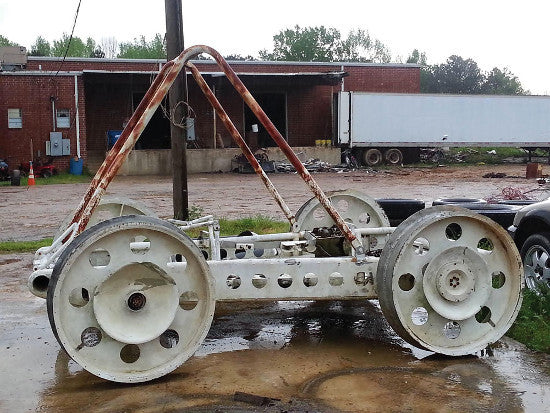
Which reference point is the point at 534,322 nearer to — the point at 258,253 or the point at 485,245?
the point at 485,245

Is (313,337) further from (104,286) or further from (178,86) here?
(178,86)

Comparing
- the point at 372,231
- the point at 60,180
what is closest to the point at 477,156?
the point at 60,180

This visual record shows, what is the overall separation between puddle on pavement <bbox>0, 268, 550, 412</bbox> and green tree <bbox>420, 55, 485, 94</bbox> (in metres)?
64.7

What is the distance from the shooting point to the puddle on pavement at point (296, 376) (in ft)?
13.1

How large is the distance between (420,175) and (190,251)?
2570 cm

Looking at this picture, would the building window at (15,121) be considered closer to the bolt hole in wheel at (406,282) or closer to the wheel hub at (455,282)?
the bolt hole in wheel at (406,282)

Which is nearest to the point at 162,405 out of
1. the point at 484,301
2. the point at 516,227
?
the point at 484,301

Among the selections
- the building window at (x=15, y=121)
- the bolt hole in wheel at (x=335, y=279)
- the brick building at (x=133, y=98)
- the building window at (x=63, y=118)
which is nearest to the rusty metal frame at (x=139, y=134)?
the bolt hole in wheel at (x=335, y=279)

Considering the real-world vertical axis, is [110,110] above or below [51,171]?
above

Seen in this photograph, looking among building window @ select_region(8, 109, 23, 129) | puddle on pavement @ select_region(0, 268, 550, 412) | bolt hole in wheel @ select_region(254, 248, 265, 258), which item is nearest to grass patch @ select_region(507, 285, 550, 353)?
puddle on pavement @ select_region(0, 268, 550, 412)

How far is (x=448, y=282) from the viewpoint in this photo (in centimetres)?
475

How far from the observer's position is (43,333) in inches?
219

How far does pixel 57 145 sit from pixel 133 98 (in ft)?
21.3

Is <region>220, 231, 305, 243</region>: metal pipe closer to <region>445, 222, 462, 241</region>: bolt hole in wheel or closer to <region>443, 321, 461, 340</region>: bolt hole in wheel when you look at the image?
<region>445, 222, 462, 241</region>: bolt hole in wheel
